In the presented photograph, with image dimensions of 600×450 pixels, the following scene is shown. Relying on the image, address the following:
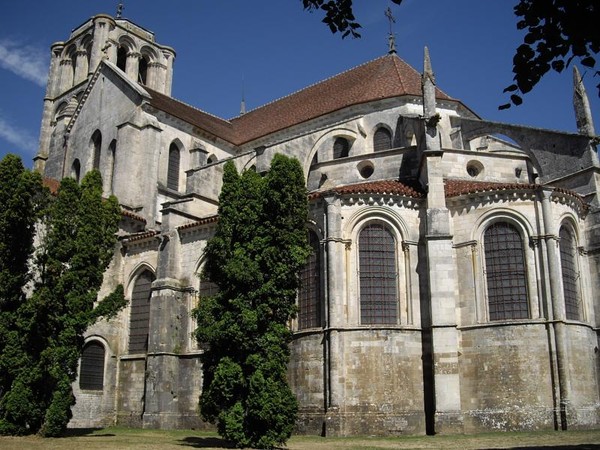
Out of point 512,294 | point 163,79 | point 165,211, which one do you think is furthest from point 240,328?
point 163,79

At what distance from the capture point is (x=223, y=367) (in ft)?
54.1

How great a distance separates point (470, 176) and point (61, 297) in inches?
590

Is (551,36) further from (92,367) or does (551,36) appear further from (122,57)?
(122,57)

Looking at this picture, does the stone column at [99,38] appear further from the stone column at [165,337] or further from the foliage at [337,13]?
the foliage at [337,13]

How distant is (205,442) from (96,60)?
1284 inches

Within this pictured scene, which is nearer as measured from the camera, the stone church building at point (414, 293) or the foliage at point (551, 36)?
the foliage at point (551, 36)

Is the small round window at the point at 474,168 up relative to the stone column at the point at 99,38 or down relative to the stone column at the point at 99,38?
down

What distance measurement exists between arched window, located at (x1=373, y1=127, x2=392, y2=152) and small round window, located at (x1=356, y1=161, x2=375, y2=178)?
→ 560 centimetres

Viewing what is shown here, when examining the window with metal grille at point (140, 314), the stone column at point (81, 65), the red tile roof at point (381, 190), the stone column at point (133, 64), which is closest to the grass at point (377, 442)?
the red tile roof at point (381, 190)

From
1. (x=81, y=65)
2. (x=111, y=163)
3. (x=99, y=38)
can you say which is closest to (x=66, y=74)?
(x=81, y=65)

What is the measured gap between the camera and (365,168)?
25281mm

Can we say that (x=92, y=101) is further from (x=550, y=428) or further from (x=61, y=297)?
(x=550, y=428)

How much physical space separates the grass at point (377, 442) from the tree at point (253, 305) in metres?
1.07

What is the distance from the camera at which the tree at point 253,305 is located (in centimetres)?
1597
